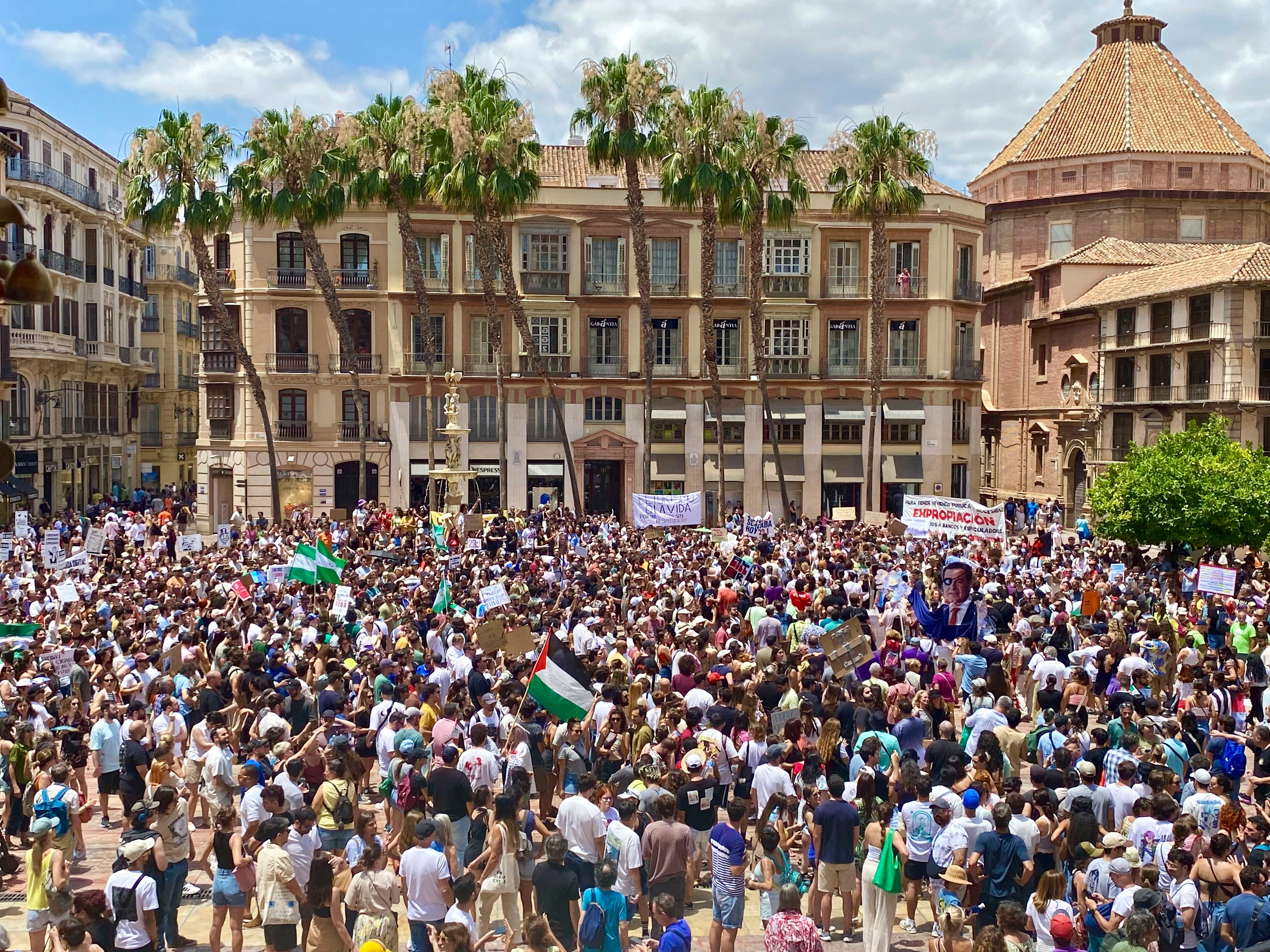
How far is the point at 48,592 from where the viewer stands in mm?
20828

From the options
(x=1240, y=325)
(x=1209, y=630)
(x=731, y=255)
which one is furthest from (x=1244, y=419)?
(x=1209, y=630)

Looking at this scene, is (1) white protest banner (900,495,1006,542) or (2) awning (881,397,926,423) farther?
(2) awning (881,397,926,423)

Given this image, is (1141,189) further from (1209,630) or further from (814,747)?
(814,747)

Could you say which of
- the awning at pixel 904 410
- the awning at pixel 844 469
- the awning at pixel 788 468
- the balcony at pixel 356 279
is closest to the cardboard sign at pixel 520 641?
the awning at pixel 788 468

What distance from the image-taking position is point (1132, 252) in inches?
2096

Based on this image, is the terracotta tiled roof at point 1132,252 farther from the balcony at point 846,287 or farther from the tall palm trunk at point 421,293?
the tall palm trunk at point 421,293

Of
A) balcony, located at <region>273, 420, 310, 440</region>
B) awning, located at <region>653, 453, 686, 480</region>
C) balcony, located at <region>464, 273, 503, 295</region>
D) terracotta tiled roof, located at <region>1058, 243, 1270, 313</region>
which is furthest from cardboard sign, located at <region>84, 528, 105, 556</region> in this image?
terracotta tiled roof, located at <region>1058, 243, 1270, 313</region>

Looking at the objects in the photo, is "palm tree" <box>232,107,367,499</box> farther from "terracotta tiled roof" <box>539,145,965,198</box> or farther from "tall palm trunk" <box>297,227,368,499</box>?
"terracotta tiled roof" <box>539,145,965,198</box>

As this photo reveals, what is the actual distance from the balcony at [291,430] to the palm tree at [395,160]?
20.9ft

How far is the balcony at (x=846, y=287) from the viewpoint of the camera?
4728cm

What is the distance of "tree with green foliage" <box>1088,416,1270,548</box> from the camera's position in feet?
92.2

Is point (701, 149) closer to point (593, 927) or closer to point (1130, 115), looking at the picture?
point (1130, 115)

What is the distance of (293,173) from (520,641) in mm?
29498

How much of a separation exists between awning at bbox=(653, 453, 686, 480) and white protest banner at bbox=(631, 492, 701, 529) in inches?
624
